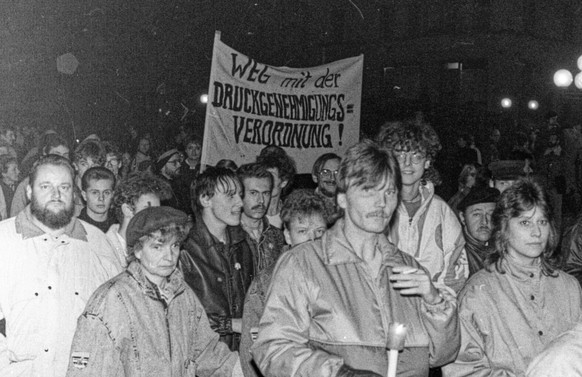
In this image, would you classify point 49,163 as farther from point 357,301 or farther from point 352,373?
point 352,373

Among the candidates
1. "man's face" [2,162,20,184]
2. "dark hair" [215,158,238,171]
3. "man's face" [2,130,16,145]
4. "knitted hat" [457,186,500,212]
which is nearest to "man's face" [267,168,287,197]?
"dark hair" [215,158,238,171]

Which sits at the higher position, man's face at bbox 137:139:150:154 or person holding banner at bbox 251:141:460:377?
man's face at bbox 137:139:150:154

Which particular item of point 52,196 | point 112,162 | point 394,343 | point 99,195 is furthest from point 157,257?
point 112,162

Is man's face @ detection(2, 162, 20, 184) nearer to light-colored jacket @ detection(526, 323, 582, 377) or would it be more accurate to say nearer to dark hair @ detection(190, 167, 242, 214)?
dark hair @ detection(190, 167, 242, 214)

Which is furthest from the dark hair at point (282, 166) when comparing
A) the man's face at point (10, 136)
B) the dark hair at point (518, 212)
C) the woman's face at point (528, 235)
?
the man's face at point (10, 136)

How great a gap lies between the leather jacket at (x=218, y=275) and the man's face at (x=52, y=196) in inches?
38.4

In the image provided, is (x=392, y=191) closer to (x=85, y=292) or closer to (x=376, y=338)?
(x=376, y=338)

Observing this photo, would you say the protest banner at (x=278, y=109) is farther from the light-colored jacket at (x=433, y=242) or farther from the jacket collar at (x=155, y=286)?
the jacket collar at (x=155, y=286)

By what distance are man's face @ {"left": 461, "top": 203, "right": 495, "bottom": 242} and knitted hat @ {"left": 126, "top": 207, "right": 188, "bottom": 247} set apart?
268cm

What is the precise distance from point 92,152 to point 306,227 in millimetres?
3187

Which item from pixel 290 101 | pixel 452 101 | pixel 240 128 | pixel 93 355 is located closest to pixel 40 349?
pixel 93 355

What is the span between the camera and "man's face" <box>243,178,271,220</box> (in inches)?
263

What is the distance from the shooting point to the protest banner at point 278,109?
946cm

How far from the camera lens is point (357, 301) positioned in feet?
11.6
